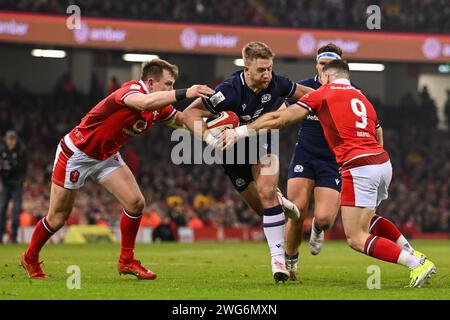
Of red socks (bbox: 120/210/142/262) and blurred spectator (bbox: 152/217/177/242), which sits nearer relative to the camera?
red socks (bbox: 120/210/142/262)

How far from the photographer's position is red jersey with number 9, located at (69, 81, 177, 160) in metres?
10.8

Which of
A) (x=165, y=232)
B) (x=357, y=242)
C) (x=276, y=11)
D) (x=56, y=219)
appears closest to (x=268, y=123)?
(x=357, y=242)

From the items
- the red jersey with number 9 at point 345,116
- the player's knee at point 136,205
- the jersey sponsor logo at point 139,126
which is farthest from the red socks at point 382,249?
the jersey sponsor logo at point 139,126

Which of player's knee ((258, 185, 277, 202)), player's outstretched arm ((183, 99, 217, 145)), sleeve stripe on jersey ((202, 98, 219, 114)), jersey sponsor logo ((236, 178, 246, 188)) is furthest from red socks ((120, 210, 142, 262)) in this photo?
sleeve stripe on jersey ((202, 98, 219, 114))

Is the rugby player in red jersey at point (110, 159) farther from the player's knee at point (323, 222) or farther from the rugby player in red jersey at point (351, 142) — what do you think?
the player's knee at point (323, 222)

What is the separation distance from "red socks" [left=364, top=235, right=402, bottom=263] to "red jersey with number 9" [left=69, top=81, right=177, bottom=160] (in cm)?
284

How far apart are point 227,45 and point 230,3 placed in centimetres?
222

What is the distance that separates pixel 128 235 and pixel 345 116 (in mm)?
2984

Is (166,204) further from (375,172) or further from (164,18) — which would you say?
(375,172)

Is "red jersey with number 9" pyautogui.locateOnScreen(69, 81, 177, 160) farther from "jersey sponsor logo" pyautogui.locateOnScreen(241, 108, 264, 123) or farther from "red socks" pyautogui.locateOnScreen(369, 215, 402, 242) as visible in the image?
"red socks" pyautogui.locateOnScreen(369, 215, 402, 242)

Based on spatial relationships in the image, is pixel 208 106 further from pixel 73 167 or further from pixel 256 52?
pixel 73 167

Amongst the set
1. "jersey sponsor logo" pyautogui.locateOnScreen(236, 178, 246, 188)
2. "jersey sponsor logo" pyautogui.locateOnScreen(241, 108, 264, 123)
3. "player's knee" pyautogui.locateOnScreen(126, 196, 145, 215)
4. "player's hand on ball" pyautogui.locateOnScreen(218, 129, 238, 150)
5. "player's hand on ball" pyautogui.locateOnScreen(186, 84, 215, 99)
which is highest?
"player's hand on ball" pyautogui.locateOnScreen(186, 84, 215, 99)

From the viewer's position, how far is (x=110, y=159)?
11133mm
